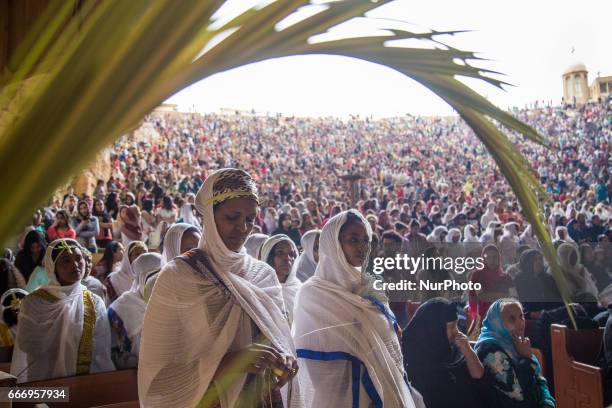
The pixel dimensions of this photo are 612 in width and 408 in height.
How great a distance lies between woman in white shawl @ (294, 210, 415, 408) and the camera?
195cm

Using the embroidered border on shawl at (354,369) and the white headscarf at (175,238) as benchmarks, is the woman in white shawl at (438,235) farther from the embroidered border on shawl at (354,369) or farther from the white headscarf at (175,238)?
the embroidered border on shawl at (354,369)

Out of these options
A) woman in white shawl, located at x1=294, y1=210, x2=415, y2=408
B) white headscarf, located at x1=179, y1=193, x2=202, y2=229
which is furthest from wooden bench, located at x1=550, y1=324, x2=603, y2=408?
white headscarf, located at x1=179, y1=193, x2=202, y2=229

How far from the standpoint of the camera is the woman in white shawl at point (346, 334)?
1949 mm

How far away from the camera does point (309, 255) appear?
359 cm

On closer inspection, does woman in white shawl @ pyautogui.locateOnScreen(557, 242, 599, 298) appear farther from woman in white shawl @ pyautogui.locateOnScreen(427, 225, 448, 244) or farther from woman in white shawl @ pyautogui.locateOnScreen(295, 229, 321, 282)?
woman in white shawl @ pyautogui.locateOnScreen(295, 229, 321, 282)

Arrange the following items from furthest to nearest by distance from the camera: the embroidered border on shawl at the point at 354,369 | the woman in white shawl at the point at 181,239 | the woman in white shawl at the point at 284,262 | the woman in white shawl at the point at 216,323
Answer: the woman in white shawl at the point at 181,239 < the woman in white shawl at the point at 284,262 < the embroidered border on shawl at the point at 354,369 < the woman in white shawl at the point at 216,323

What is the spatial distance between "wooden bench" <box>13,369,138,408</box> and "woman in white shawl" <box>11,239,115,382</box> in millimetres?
531

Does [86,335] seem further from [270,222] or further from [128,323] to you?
[270,222]

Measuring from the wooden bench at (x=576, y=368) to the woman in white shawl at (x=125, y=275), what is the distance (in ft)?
8.10

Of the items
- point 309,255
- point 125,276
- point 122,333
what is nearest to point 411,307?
point 309,255

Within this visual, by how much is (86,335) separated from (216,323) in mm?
1369

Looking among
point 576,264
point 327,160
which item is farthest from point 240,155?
point 576,264

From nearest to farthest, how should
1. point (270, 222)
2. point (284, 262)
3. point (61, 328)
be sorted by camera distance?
point (61, 328) < point (284, 262) < point (270, 222)

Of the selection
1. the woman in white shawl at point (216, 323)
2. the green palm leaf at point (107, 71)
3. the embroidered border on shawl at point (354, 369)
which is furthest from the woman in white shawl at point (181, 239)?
the green palm leaf at point (107, 71)
